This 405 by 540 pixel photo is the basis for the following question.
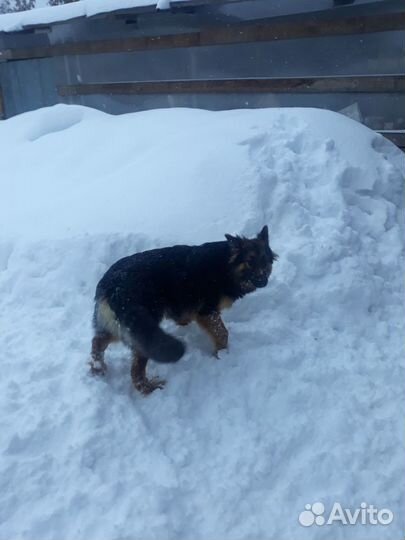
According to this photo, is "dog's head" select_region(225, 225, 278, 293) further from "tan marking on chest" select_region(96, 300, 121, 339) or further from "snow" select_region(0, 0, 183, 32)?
"snow" select_region(0, 0, 183, 32)

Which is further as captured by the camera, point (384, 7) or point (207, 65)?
point (207, 65)

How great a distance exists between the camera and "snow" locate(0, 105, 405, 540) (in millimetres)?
3428

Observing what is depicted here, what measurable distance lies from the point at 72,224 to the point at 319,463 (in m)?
3.73

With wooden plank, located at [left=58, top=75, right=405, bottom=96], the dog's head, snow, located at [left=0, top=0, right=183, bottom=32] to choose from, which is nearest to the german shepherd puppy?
the dog's head

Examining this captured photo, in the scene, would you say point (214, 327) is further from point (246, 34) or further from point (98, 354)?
point (246, 34)

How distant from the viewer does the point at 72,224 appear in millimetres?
5758

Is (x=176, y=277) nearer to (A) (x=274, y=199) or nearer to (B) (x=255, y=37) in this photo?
(A) (x=274, y=199)

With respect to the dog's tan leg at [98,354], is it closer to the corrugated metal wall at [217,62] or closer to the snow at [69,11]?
the corrugated metal wall at [217,62]

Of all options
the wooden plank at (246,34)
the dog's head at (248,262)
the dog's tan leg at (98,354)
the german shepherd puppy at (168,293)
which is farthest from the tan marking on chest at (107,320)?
the wooden plank at (246,34)

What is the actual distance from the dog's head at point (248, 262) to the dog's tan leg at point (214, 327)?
1.23 feet

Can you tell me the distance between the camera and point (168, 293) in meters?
4.20

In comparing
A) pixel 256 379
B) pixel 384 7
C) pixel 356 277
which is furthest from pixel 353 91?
pixel 256 379

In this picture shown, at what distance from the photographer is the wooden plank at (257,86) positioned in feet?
27.7

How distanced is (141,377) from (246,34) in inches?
299
